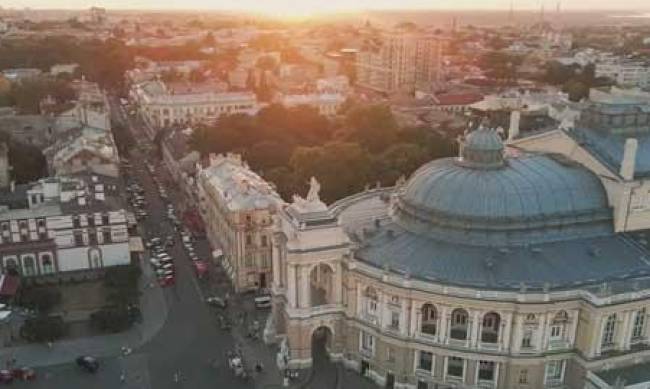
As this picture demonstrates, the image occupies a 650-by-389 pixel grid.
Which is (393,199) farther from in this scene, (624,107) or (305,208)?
(624,107)

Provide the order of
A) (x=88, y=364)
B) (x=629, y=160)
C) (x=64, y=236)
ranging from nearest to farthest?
(x=629, y=160), (x=88, y=364), (x=64, y=236)

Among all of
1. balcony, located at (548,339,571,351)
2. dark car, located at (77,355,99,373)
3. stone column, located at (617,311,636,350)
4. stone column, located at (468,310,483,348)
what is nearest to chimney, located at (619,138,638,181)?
stone column, located at (617,311,636,350)

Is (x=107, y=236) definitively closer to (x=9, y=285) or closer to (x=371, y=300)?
(x=9, y=285)

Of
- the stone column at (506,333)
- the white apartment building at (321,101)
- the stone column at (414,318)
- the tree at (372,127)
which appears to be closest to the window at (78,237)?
the stone column at (414,318)

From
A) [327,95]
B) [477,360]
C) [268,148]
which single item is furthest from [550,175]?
[327,95]

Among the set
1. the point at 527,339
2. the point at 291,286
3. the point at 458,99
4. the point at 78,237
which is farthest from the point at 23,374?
the point at 458,99
